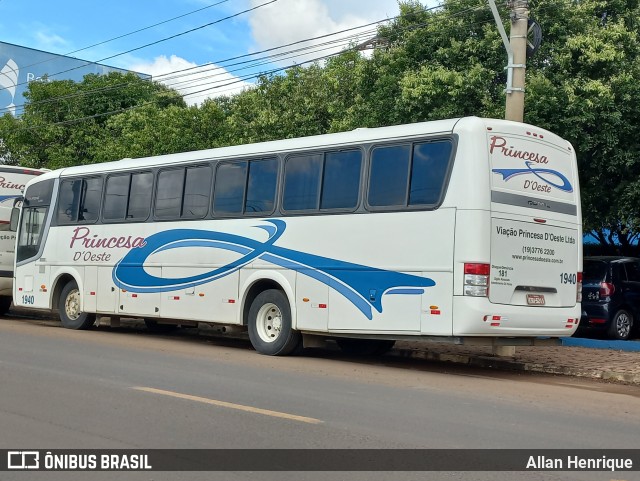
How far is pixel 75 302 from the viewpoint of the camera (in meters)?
18.1

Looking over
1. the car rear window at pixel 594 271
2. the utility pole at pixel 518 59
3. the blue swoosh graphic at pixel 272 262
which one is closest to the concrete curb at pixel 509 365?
the blue swoosh graphic at pixel 272 262

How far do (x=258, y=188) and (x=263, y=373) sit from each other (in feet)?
13.4

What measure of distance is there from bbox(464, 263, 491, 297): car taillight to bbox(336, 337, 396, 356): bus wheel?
141 inches

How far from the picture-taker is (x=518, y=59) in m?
14.0

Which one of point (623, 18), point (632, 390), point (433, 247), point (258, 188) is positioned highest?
point (623, 18)

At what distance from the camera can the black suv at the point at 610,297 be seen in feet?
56.9

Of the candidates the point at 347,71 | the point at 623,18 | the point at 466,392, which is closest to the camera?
the point at 466,392

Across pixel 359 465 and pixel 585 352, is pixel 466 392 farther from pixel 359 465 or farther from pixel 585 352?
pixel 585 352

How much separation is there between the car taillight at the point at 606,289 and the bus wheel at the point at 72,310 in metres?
10.8

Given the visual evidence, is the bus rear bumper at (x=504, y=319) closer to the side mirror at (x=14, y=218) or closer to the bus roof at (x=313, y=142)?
the bus roof at (x=313, y=142)

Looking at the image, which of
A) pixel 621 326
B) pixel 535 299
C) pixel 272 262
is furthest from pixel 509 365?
pixel 621 326

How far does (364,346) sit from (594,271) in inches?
236

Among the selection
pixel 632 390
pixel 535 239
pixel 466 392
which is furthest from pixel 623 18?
pixel 466 392

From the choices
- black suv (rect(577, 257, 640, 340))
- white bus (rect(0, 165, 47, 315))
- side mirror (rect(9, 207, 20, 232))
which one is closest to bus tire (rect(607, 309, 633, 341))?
black suv (rect(577, 257, 640, 340))
